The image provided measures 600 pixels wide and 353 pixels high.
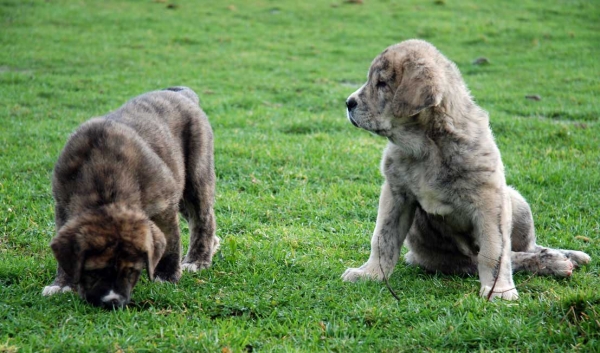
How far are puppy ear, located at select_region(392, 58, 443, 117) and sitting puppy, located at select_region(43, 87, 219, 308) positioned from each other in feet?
5.80

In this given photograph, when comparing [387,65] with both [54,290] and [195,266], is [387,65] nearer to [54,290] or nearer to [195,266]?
[195,266]

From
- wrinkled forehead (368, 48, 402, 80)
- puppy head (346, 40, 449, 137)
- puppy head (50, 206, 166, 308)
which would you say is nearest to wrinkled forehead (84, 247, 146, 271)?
puppy head (50, 206, 166, 308)

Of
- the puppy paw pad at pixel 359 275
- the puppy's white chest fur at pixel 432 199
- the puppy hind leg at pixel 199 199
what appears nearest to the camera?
the puppy's white chest fur at pixel 432 199

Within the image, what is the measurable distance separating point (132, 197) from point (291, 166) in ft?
12.6

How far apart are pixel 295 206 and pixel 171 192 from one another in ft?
7.26

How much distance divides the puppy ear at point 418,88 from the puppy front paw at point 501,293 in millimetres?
1340

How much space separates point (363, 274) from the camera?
5.37m

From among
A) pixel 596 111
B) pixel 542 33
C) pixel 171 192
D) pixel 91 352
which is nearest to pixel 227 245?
pixel 171 192

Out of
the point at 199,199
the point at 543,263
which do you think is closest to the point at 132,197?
the point at 199,199

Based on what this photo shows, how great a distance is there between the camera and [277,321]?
4.59 meters

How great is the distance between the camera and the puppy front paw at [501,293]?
4883 mm

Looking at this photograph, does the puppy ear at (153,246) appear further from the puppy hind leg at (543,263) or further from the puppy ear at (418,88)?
the puppy hind leg at (543,263)

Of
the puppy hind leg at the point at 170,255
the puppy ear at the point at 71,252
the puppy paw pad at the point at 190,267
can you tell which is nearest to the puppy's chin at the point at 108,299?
the puppy ear at the point at 71,252

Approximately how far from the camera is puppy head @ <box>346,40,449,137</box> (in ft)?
16.6
